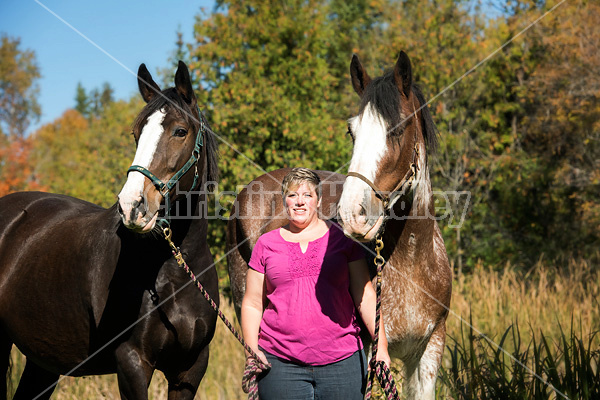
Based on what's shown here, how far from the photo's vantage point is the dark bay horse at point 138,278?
2891 mm

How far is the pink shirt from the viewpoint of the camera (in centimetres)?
246

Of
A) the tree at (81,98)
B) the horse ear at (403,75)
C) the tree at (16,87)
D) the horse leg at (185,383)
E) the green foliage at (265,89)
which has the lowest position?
the horse leg at (185,383)

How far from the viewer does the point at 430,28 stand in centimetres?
997

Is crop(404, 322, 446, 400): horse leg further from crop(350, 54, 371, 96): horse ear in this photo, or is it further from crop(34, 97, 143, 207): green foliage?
crop(34, 97, 143, 207): green foliage

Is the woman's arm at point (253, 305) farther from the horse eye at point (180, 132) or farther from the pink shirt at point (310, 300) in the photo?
the horse eye at point (180, 132)

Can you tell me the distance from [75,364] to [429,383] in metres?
2.23

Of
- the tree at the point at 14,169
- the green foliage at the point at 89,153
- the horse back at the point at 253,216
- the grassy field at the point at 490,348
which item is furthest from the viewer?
the tree at the point at 14,169

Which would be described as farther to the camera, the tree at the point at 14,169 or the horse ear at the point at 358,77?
the tree at the point at 14,169

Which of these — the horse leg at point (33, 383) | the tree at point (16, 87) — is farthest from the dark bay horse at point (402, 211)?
the tree at point (16, 87)

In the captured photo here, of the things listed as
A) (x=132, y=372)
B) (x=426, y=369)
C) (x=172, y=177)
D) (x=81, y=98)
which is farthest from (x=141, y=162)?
(x=81, y=98)

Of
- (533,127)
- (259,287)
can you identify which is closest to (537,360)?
(259,287)

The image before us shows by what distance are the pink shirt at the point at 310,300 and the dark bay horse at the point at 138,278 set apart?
681 mm

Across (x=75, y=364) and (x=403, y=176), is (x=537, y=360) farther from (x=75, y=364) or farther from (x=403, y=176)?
(x=75, y=364)

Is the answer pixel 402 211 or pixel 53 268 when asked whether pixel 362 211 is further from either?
pixel 53 268
